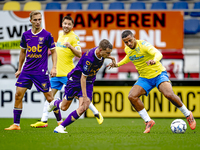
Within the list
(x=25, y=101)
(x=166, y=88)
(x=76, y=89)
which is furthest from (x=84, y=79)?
(x=25, y=101)

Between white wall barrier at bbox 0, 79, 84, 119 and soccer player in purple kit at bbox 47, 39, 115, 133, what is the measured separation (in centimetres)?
338

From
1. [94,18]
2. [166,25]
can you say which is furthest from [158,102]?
[94,18]

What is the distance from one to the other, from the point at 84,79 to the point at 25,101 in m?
4.38

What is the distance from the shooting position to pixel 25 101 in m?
8.66

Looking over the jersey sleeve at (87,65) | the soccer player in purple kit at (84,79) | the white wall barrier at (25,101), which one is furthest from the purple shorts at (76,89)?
the white wall barrier at (25,101)

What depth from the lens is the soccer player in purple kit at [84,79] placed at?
4.58 metres

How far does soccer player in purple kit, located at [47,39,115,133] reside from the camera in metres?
4.58

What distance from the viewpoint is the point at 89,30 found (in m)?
10.1

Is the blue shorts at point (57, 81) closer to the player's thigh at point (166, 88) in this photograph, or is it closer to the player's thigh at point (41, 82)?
the player's thigh at point (41, 82)

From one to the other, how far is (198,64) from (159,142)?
6.43 meters

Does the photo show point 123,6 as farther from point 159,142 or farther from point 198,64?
point 159,142

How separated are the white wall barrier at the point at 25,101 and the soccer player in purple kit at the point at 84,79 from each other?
338 centimetres

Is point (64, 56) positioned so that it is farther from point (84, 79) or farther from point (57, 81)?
point (84, 79)

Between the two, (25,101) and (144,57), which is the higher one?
(144,57)
